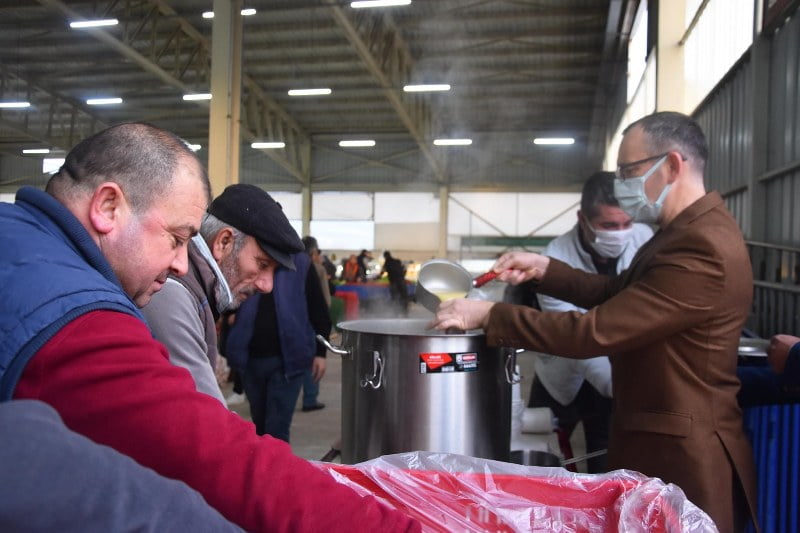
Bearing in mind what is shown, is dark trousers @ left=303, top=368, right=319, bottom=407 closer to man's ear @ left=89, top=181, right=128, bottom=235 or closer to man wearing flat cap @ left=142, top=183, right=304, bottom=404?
man wearing flat cap @ left=142, top=183, right=304, bottom=404

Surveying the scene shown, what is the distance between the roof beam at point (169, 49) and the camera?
9664 millimetres

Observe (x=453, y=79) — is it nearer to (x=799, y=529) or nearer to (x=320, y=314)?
(x=320, y=314)

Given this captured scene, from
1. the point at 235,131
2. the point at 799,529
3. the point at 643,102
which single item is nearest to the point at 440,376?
the point at 799,529

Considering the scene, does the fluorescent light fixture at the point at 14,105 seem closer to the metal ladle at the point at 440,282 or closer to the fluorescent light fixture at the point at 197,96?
the fluorescent light fixture at the point at 197,96

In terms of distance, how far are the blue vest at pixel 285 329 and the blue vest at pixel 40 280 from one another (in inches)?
91.9

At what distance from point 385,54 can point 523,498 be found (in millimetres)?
10869

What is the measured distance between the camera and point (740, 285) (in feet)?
4.87

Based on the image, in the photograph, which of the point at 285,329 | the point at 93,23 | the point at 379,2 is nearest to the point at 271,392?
the point at 285,329

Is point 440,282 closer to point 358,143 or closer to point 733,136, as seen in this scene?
point 733,136

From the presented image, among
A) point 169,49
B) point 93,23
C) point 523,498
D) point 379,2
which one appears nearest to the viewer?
point 523,498

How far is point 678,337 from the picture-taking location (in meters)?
1.49

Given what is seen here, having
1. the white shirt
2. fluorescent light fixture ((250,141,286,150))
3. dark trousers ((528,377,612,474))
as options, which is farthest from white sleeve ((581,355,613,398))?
fluorescent light fixture ((250,141,286,150))

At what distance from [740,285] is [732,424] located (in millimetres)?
341

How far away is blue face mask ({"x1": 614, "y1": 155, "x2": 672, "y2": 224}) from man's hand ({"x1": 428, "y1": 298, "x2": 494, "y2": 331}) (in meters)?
0.51
